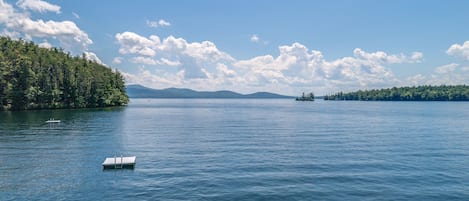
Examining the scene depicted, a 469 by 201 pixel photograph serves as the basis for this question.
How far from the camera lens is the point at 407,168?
3641 cm

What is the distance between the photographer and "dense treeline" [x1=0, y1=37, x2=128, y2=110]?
13162 cm

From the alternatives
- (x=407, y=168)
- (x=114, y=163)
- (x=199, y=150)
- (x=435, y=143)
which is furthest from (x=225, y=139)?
(x=435, y=143)

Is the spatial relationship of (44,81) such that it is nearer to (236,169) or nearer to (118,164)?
(118,164)

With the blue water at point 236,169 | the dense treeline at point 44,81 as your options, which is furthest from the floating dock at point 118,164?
the dense treeline at point 44,81

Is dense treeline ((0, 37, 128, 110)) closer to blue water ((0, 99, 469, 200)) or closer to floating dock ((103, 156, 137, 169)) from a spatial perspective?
blue water ((0, 99, 469, 200))

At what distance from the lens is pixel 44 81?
5645 inches

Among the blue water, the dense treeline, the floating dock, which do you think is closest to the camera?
the blue water

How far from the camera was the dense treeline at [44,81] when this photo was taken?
432 feet

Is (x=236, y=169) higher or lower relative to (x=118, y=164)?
lower

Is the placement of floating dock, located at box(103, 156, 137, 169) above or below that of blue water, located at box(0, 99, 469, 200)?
above

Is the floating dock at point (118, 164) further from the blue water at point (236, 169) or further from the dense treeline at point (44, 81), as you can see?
the dense treeline at point (44, 81)

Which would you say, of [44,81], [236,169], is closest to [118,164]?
[236,169]

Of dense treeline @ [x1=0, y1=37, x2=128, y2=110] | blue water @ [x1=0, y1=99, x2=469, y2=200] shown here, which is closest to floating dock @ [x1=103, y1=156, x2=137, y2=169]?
blue water @ [x1=0, y1=99, x2=469, y2=200]

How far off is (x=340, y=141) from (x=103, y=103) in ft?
492
